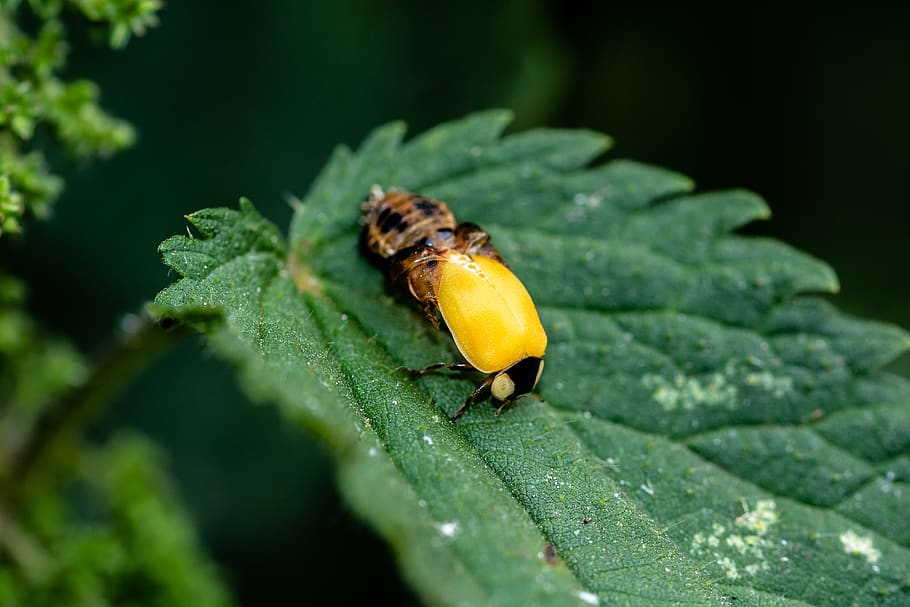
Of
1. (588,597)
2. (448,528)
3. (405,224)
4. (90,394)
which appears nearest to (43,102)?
(90,394)

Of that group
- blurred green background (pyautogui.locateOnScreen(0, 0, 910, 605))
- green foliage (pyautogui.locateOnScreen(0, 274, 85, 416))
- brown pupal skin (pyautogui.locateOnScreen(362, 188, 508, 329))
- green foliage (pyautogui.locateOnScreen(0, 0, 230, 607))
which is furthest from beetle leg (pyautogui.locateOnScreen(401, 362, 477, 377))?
blurred green background (pyautogui.locateOnScreen(0, 0, 910, 605))

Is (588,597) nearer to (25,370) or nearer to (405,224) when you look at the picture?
(405,224)

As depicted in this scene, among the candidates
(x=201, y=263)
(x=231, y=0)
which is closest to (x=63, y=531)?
(x=201, y=263)

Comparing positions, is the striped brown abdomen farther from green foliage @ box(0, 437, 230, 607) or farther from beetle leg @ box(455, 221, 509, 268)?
green foliage @ box(0, 437, 230, 607)

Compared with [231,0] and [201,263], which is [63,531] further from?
[231,0]

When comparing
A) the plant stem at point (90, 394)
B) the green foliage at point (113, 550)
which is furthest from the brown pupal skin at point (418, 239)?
the green foliage at point (113, 550)
